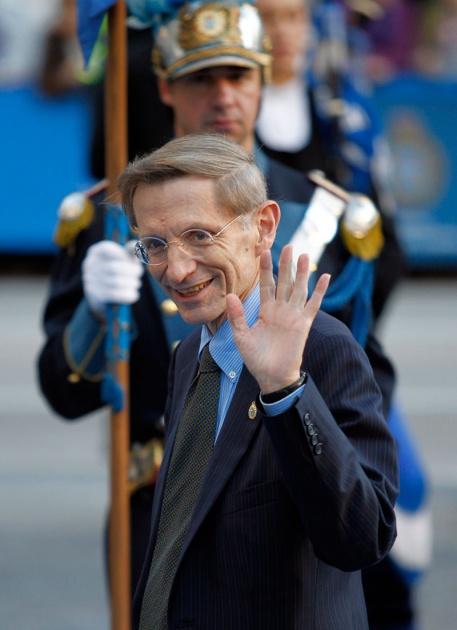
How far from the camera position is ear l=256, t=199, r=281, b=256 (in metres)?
2.23

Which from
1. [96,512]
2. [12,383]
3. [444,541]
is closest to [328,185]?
[444,541]

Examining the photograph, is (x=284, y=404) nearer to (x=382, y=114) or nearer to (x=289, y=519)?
(x=289, y=519)

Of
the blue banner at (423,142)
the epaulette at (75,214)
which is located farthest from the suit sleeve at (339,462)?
the blue banner at (423,142)

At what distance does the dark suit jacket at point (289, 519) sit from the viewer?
193 cm

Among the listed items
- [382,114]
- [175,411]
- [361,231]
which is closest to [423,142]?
[382,114]

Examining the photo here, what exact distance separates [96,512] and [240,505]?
15.0 ft

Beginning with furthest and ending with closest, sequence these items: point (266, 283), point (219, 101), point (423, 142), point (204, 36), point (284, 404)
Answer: point (423, 142) < point (204, 36) < point (219, 101) < point (266, 283) < point (284, 404)

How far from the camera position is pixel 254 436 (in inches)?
Answer: 81.7

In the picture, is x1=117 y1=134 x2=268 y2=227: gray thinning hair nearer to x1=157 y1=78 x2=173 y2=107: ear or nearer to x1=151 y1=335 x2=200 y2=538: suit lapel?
x1=151 y1=335 x2=200 y2=538: suit lapel

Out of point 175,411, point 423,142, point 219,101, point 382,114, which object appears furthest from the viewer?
point 423,142

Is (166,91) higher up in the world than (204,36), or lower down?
lower down

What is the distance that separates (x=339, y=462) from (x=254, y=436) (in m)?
0.21

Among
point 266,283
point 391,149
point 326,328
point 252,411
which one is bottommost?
point 391,149

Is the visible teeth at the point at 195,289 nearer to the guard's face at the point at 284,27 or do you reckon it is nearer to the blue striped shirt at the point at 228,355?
the blue striped shirt at the point at 228,355
